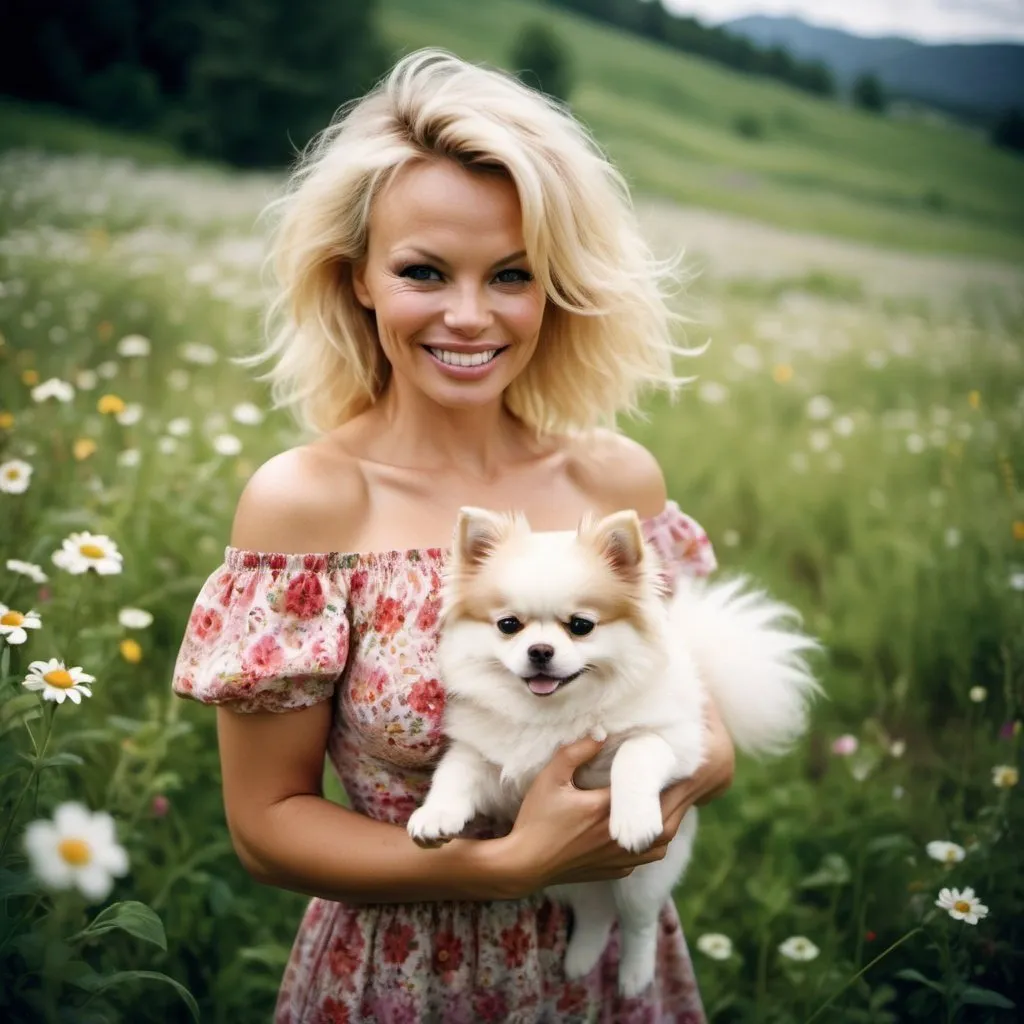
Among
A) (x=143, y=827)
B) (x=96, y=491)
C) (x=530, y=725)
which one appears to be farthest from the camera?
(x=96, y=491)

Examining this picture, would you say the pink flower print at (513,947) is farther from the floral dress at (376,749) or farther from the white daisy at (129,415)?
the white daisy at (129,415)

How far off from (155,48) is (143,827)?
2455mm

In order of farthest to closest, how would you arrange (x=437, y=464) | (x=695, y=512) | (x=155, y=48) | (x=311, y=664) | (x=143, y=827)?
(x=695, y=512)
(x=155, y=48)
(x=143, y=827)
(x=437, y=464)
(x=311, y=664)

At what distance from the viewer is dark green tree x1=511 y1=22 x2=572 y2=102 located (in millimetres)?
3490

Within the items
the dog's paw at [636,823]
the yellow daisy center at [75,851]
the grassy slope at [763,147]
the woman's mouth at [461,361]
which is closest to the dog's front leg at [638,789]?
the dog's paw at [636,823]

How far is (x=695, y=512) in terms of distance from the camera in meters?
3.33

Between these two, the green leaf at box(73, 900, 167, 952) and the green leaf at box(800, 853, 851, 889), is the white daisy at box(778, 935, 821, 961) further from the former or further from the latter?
the green leaf at box(73, 900, 167, 952)

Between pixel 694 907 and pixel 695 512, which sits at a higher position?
pixel 695 512

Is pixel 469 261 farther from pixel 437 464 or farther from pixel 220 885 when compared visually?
pixel 220 885

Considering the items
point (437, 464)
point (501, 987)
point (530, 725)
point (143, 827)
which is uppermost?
point (437, 464)

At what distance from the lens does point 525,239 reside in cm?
146

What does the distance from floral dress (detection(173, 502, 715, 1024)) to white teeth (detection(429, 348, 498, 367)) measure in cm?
31

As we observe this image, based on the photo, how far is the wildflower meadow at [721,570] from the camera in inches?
66.9

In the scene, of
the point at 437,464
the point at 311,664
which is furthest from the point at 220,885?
the point at 437,464
